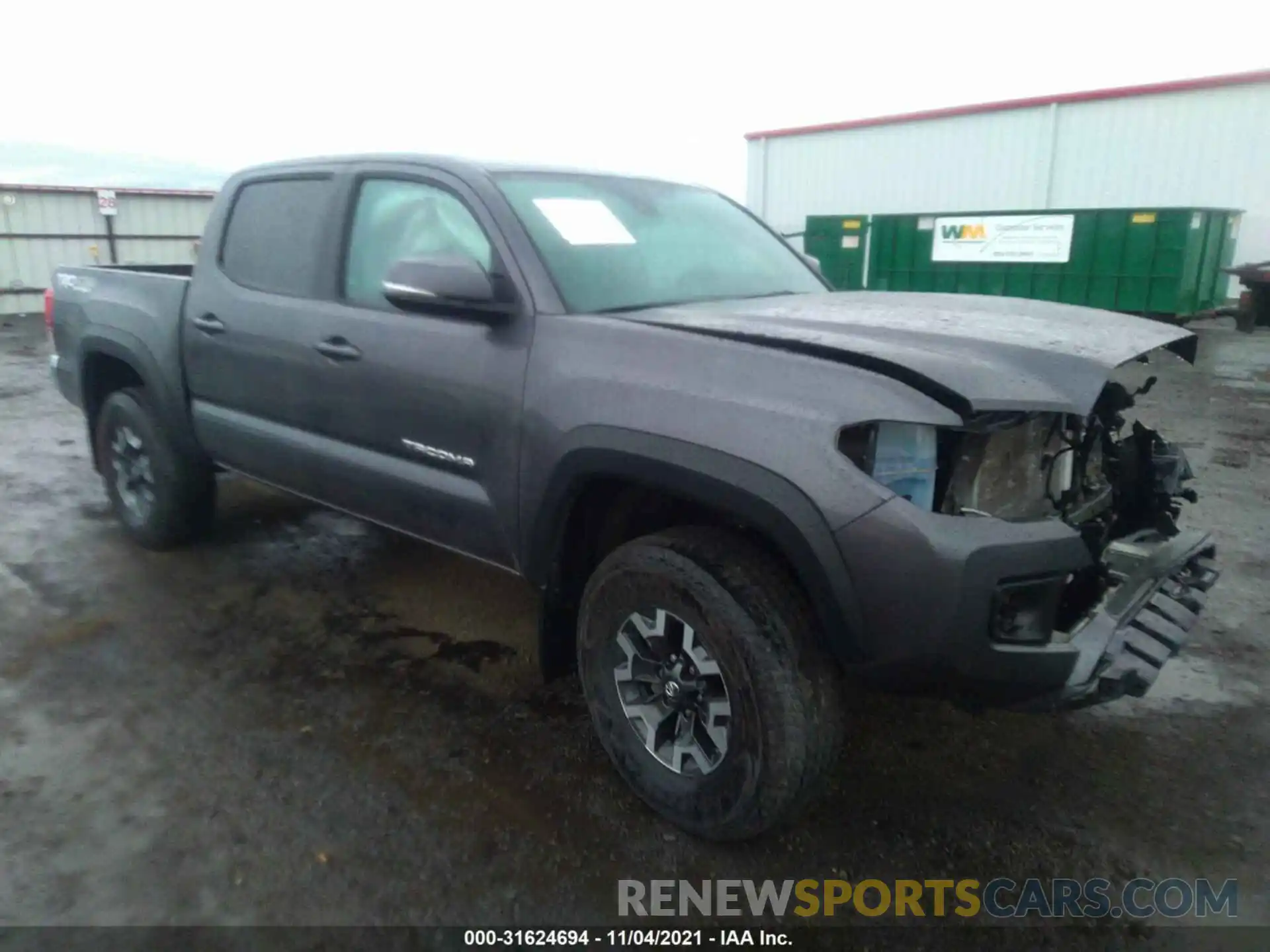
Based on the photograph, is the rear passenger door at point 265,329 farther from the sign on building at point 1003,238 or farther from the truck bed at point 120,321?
the sign on building at point 1003,238

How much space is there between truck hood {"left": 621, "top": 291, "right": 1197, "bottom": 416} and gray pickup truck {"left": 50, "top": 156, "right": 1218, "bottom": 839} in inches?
0.5

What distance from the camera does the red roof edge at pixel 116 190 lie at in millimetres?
16531

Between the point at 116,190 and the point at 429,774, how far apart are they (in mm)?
18422

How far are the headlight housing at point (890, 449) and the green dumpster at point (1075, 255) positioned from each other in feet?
43.5

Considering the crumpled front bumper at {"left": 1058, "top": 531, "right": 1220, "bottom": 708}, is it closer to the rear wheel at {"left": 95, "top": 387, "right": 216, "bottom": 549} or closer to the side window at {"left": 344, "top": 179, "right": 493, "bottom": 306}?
the side window at {"left": 344, "top": 179, "right": 493, "bottom": 306}

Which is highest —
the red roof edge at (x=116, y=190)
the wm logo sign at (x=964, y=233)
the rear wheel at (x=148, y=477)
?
the red roof edge at (x=116, y=190)

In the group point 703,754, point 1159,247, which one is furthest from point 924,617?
point 1159,247

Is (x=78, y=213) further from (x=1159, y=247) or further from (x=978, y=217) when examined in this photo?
(x=1159, y=247)

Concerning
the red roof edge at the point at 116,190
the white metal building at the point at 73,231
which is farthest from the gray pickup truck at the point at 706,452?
the red roof edge at the point at 116,190

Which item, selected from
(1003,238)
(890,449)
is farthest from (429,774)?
(1003,238)

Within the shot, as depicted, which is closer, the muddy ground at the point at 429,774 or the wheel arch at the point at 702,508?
the wheel arch at the point at 702,508

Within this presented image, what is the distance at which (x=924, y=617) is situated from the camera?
212 centimetres

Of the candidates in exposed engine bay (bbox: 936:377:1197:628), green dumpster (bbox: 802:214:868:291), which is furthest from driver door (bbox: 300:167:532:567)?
green dumpster (bbox: 802:214:868:291)

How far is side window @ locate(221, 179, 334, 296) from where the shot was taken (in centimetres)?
368
